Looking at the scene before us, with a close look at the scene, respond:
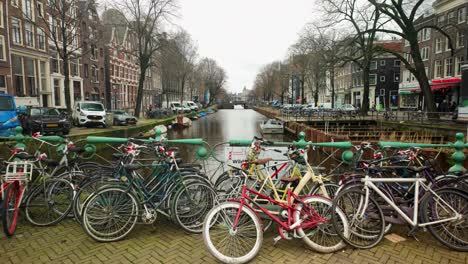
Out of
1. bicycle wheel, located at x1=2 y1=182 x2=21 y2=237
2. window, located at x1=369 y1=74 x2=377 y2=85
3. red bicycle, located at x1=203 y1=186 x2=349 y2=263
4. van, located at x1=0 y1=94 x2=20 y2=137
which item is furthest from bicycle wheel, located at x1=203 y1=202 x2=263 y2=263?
window, located at x1=369 y1=74 x2=377 y2=85

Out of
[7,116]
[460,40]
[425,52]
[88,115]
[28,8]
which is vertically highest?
[28,8]

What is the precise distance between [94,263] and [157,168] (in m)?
1.32

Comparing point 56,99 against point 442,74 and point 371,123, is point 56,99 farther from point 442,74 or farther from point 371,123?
point 442,74

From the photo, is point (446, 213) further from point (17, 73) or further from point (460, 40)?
point (460, 40)

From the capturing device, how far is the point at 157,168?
13.7ft

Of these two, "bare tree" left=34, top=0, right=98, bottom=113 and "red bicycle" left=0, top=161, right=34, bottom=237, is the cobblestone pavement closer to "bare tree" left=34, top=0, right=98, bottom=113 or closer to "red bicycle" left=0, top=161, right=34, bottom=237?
"red bicycle" left=0, top=161, right=34, bottom=237

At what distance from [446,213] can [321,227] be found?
4.65 feet

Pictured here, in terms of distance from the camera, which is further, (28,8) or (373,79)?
(373,79)

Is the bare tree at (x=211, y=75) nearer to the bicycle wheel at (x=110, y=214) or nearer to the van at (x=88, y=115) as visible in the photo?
the van at (x=88, y=115)

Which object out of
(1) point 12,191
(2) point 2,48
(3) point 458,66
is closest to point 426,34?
(3) point 458,66

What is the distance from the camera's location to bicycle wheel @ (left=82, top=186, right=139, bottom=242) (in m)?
3.67

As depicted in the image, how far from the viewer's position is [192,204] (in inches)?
160

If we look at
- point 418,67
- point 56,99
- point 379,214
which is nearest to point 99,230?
point 379,214

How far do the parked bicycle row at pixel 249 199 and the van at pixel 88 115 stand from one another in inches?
722
